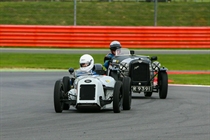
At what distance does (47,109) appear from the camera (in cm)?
1442

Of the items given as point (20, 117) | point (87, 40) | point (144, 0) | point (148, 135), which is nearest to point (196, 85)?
point (20, 117)

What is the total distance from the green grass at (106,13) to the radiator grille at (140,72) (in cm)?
2006

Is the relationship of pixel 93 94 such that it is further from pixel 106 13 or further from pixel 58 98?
pixel 106 13

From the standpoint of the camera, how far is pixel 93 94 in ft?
44.0

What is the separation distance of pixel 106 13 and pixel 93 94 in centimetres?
2546

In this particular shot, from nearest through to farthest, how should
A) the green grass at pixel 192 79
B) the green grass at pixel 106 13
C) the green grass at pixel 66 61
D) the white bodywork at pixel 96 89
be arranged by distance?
the white bodywork at pixel 96 89 < the green grass at pixel 192 79 < the green grass at pixel 66 61 < the green grass at pixel 106 13

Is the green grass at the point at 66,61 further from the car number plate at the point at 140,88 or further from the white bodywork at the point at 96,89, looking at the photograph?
the white bodywork at the point at 96,89

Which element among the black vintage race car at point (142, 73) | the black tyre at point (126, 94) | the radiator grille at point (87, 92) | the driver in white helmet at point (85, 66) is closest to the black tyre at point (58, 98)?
the radiator grille at point (87, 92)

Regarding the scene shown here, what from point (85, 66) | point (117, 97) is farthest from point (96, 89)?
point (85, 66)

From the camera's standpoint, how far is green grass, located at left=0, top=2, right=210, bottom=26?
1473 inches

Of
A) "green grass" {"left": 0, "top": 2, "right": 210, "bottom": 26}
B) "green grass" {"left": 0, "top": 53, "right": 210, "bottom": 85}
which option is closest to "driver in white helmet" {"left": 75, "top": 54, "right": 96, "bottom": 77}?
"green grass" {"left": 0, "top": 53, "right": 210, "bottom": 85}

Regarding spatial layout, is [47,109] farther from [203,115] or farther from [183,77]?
[183,77]

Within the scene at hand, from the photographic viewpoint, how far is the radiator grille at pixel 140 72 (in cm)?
1695

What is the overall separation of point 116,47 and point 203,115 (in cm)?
496
